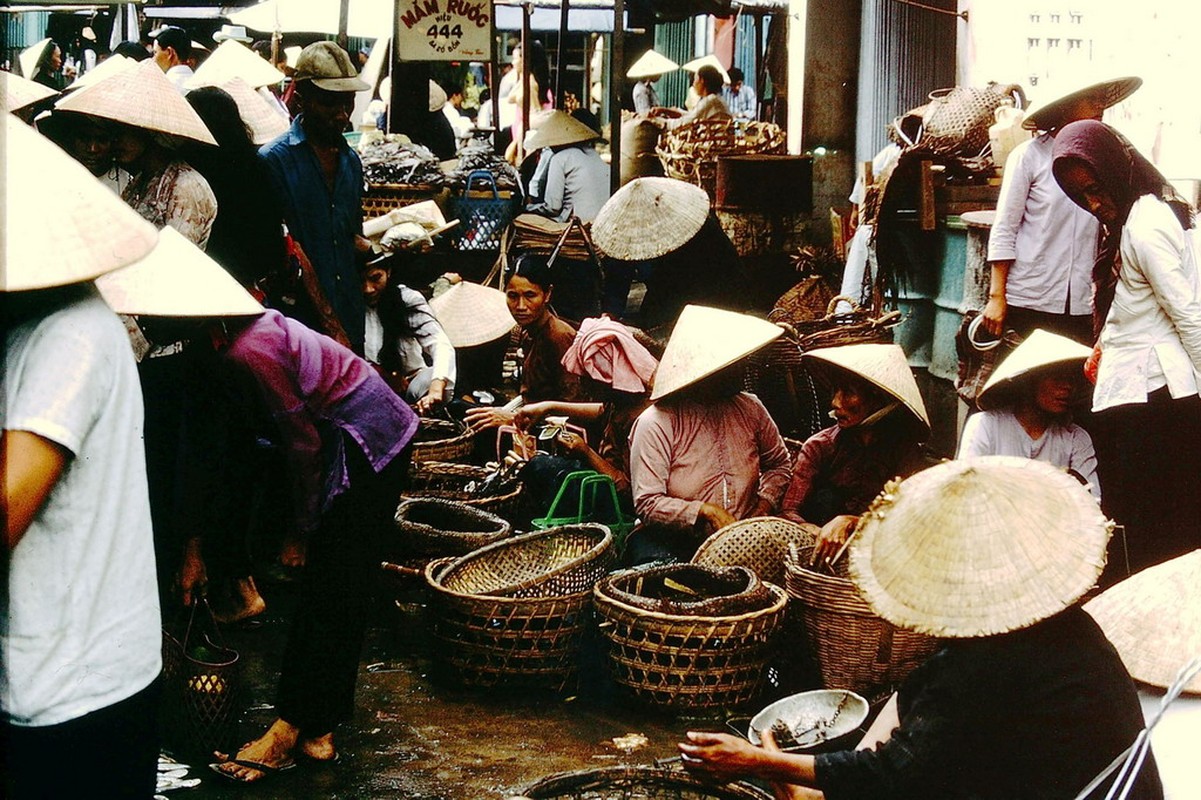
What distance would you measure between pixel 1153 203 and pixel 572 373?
2623mm

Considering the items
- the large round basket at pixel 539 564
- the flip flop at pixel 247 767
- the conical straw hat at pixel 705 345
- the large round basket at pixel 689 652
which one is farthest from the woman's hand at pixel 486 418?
the flip flop at pixel 247 767

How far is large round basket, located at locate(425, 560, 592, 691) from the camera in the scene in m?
4.82

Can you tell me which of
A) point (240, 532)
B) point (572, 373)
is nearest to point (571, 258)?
point (572, 373)

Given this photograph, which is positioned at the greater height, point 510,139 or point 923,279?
point 510,139

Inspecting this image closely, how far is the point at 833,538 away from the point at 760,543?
39 centimetres

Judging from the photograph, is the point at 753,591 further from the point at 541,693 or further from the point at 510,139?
the point at 510,139

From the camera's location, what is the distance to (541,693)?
16.3 feet

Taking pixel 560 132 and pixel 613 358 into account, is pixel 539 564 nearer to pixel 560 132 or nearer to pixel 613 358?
pixel 613 358

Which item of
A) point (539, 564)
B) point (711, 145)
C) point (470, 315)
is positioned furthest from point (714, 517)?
point (711, 145)

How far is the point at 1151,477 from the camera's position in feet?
17.3

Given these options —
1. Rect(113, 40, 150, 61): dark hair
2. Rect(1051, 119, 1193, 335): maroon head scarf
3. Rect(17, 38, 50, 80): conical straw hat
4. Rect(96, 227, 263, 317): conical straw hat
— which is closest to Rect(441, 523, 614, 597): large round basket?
Rect(96, 227, 263, 317): conical straw hat

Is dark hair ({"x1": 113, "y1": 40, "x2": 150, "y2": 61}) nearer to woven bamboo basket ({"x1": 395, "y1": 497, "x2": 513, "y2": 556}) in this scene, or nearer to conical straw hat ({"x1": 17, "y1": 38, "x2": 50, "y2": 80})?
conical straw hat ({"x1": 17, "y1": 38, "x2": 50, "y2": 80})

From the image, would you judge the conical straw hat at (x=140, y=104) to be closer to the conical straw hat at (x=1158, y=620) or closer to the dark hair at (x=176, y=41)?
the conical straw hat at (x=1158, y=620)

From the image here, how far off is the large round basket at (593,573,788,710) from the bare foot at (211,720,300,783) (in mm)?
1120
